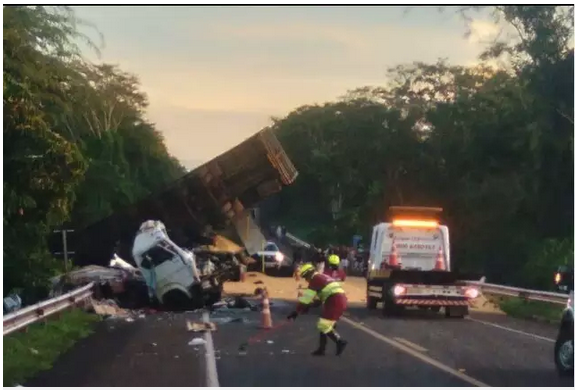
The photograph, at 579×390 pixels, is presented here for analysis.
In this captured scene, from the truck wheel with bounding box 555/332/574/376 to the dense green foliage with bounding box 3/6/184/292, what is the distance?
10.3 meters

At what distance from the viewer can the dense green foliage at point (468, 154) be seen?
1271 inches

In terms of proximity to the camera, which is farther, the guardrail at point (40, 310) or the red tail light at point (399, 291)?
the red tail light at point (399, 291)

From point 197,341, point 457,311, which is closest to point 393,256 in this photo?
point 457,311

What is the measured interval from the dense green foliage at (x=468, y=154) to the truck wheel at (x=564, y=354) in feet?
48.1

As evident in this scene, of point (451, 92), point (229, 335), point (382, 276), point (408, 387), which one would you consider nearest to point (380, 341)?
point (229, 335)

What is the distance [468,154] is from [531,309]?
15458 millimetres

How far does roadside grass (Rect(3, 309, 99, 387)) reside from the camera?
12.9 meters

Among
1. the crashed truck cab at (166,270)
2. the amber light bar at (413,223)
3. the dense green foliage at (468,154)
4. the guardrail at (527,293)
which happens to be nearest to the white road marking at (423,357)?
the guardrail at (527,293)

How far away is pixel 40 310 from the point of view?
17.5m

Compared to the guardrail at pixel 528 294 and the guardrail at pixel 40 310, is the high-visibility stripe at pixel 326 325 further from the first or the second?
the guardrail at pixel 528 294

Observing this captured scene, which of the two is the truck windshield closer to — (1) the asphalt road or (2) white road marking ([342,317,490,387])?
(1) the asphalt road

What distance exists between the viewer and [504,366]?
44.7ft

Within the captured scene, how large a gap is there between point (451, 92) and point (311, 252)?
13210mm

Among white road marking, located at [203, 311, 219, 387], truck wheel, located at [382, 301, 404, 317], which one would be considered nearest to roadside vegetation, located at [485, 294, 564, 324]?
truck wheel, located at [382, 301, 404, 317]
